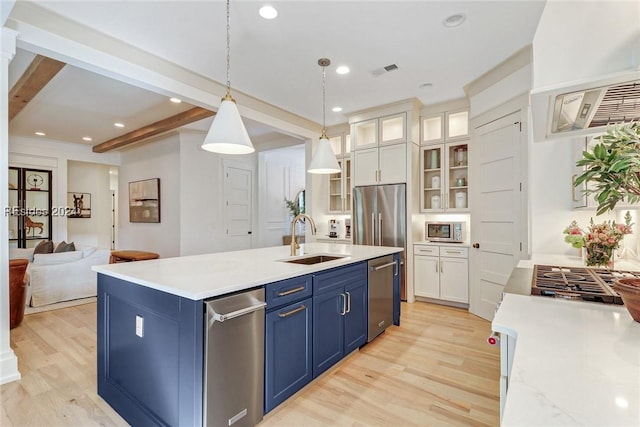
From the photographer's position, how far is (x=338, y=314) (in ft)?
8.19

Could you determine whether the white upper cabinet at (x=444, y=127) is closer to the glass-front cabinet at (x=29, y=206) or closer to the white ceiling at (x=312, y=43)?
the white ceiling at (x=312, y=43)

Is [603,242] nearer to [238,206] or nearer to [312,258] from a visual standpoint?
[312,258]

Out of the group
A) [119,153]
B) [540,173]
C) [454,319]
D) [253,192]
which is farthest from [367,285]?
[119,153]

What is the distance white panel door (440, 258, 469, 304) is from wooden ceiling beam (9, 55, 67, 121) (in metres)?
5.08

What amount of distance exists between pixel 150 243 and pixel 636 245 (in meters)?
7.26

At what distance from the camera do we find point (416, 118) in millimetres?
4598

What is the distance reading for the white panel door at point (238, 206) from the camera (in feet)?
21.0

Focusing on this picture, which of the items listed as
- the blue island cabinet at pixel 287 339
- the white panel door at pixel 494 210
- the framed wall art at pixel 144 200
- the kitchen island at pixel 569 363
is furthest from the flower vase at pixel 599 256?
the framed wall art at pixel 144 200

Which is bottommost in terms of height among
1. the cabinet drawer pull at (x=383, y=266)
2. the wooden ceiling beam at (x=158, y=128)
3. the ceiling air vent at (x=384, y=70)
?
the cabinet drawer pull at (x=383, y=266)

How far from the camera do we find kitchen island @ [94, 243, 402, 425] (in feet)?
4.96

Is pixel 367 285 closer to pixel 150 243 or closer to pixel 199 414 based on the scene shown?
pixel 199 414

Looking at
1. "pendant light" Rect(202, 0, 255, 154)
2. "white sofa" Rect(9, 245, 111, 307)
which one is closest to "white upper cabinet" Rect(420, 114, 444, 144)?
"pendant light" Rect(202, 0, 255, 154)

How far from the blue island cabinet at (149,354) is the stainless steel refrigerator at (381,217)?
332cm

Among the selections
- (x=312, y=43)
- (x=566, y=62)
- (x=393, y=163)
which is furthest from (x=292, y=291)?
(x=393, y=163)
